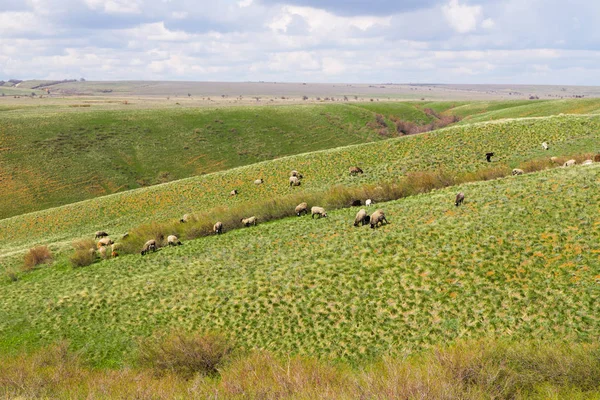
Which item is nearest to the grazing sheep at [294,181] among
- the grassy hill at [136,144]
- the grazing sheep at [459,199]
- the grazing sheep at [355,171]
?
the grazing sheep at [355,171]

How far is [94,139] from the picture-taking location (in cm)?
9294

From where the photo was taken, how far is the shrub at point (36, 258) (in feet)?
121

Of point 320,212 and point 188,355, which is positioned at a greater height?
point 320,212

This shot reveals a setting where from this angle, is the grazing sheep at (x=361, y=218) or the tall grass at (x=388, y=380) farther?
the grazing sheep at (x=361, y=218)

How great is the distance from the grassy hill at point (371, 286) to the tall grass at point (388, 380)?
2.55 meters

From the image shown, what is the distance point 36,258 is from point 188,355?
27570mm

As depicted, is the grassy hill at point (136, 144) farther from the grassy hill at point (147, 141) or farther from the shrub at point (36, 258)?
the shrub at point (36, 258)

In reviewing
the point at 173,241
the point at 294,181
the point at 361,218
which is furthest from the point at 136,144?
the point at 361,218

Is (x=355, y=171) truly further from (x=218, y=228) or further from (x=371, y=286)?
(x=371, y=286)

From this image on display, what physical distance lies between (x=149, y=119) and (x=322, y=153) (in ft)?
208

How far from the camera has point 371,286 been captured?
2259 cm

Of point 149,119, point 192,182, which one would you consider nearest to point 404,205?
point 192,182

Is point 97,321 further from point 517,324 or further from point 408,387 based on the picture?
point 517,324

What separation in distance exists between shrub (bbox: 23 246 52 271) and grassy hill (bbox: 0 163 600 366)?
4616 millimetres
